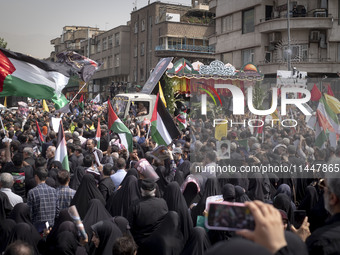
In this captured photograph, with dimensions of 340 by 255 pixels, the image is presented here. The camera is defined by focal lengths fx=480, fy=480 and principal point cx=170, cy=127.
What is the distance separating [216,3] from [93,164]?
3791 centimetres

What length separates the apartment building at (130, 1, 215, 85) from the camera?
50.7 meters

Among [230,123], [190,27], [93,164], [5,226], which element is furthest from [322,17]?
[5,226]

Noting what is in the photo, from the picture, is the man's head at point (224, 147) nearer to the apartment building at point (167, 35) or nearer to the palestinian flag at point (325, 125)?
the palestinian flag at point (325, 125)

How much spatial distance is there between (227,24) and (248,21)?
294 centimetres

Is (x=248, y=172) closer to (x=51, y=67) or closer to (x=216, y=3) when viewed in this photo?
(x=51, y=67)

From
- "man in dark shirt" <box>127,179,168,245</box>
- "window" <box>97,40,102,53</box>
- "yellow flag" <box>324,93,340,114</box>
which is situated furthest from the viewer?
"window" <box>97,40,102,53</box>

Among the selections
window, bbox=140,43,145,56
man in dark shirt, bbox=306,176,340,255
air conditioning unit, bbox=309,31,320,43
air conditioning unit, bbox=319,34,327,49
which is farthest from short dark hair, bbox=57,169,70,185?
window, bbox=140,43,145,56

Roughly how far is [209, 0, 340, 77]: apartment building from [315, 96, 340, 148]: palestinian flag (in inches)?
935

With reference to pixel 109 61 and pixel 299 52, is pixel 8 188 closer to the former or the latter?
pixel 299 52

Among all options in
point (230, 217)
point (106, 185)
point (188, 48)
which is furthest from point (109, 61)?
point (230, 217)

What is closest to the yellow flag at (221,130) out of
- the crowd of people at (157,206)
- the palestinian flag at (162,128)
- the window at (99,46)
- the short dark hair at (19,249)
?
the palestinian flag at (162,128)

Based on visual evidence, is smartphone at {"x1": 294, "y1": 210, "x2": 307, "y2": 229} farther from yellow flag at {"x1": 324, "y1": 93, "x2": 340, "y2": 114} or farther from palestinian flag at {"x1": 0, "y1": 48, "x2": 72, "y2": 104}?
yellow flag at {"x1": 324, "y1": 93, "x2": 340, "y2": 114}

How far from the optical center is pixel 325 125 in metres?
11.0

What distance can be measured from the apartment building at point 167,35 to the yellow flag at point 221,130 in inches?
1469
